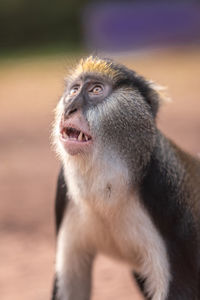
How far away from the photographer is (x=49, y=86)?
17812 mm

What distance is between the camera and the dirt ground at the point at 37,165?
19.9ft

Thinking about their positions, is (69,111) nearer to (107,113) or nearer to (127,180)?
(107,113)

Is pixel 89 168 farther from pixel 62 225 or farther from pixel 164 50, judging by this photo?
pixel 164 50

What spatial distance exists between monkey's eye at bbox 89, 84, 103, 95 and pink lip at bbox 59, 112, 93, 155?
25 centimetres

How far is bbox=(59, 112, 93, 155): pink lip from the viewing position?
3.79m

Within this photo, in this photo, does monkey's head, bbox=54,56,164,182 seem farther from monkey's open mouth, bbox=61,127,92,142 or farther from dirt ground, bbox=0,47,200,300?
dirt ground, bbox=0,47,200,300

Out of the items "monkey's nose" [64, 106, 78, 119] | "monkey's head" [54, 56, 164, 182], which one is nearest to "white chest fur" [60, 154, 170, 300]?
"monkey's head" [54, 56, 164, 182]

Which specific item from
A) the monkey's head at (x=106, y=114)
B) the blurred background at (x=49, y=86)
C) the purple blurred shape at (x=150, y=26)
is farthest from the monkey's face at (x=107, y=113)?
the purple blurred shape at (x=150, y=26)

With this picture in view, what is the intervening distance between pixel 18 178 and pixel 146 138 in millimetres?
5481

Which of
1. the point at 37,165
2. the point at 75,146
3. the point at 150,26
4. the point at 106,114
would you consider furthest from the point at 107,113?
the point at 150,26

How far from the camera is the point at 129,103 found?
4.06m

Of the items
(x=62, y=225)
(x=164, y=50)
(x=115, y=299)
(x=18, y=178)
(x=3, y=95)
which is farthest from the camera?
(x=164, y=50)

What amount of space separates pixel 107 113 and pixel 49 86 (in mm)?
13983

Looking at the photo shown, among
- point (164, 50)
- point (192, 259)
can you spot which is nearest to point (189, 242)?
point (192, 259)
